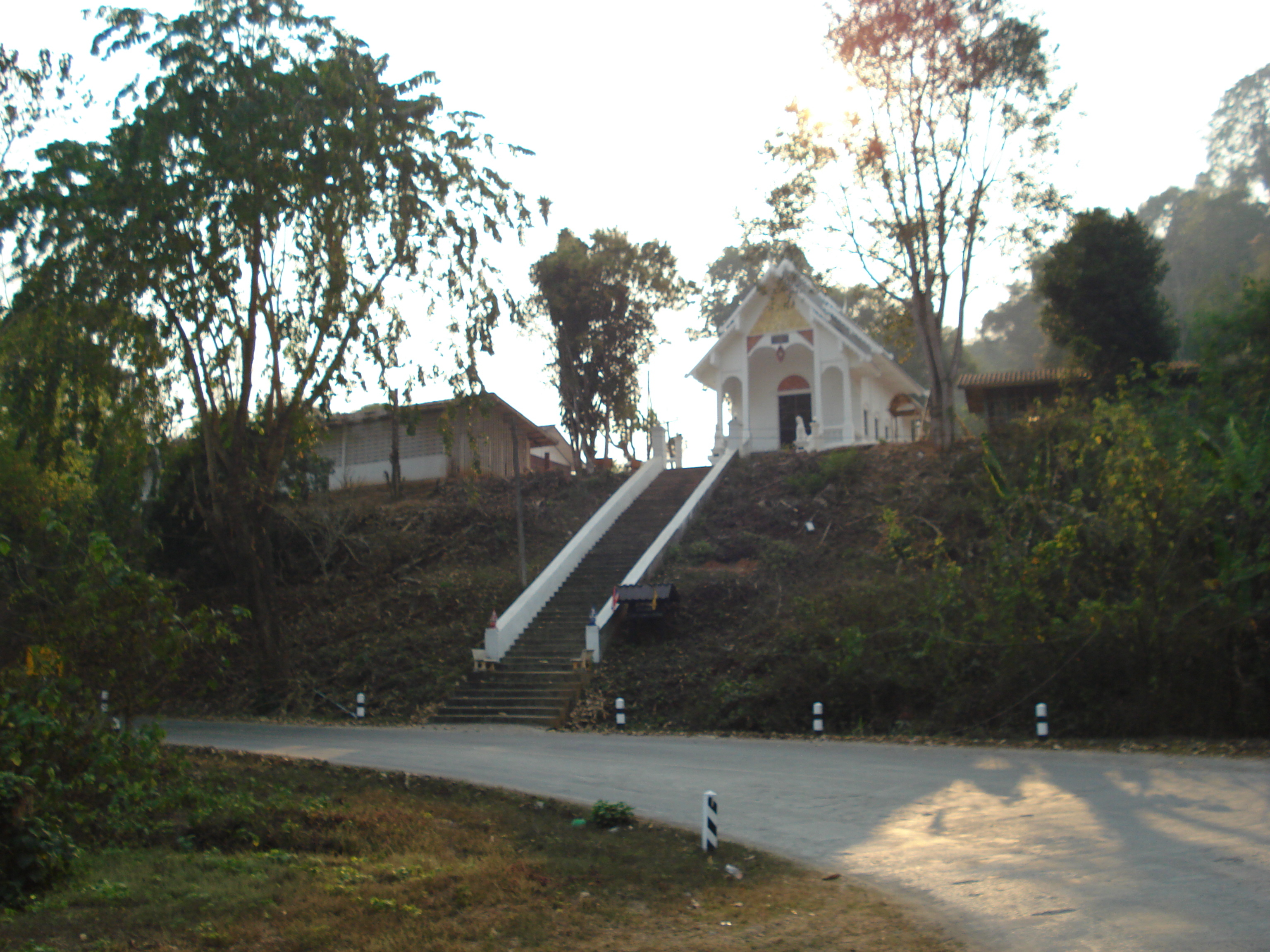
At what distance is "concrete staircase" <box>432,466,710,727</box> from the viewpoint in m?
18.0

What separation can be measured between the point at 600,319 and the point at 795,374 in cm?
716

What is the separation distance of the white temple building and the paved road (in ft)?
Answer: 66.7

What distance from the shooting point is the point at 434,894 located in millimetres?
6094

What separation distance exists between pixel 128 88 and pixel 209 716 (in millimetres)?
Result: 11293

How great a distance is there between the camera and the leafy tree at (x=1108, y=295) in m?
28.4

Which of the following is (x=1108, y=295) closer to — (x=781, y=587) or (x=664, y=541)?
(x=781, y=587)

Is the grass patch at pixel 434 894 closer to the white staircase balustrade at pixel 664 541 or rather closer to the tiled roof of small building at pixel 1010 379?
the white staircase balustrade at pixel 664 541

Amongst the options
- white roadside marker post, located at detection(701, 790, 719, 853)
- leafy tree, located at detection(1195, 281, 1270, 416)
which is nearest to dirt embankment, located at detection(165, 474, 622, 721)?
white roadside marker post, located at detection(701, 790, 719, 853)

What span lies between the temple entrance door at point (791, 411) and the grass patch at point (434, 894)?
29.1 m

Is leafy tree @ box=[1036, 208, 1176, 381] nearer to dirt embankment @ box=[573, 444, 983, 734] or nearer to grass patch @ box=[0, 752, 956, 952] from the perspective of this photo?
dirt embankment @ box=[573, 444, 983, 734]

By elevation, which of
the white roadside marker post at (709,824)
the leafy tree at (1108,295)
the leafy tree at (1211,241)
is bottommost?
the white roadside marker post at (709,824)

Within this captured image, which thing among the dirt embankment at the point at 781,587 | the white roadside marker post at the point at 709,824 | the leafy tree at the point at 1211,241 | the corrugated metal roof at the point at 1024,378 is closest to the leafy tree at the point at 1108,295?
the corrugated metal roof at the point at 1024,378

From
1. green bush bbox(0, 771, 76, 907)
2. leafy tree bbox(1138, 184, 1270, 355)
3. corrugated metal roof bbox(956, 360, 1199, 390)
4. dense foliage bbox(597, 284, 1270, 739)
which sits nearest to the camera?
green bush bbox(0, 771, 76, 907)

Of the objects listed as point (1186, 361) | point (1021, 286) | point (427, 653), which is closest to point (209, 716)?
point (427, 653)
